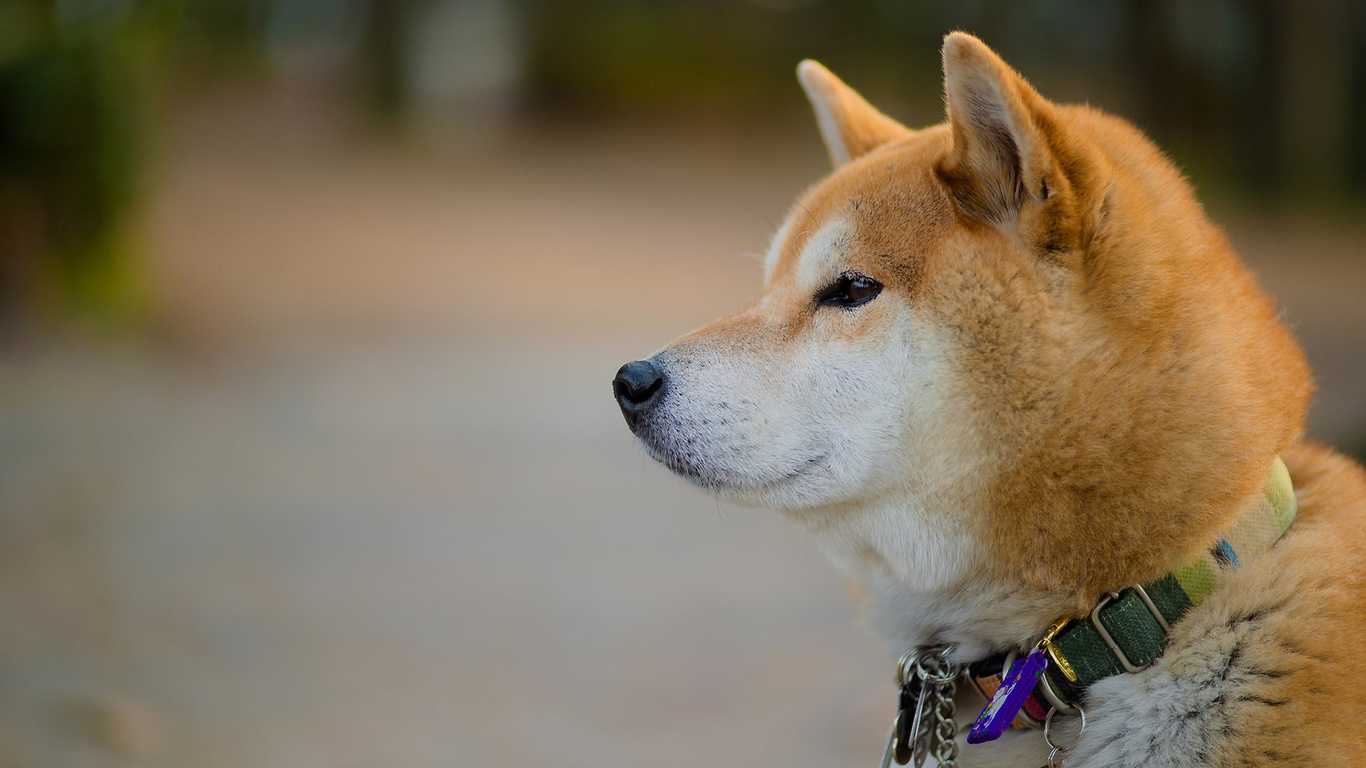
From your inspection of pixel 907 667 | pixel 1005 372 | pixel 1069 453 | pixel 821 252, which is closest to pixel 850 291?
pixel 821 252

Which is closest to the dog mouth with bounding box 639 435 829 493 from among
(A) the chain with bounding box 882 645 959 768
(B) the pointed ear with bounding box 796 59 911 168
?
(A) the chain with bounding box 882 645 959 768

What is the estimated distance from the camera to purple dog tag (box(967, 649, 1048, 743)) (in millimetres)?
1888

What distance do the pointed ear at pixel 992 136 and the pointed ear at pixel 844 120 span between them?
74 cm

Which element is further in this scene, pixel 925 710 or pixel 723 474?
pixel 723 474

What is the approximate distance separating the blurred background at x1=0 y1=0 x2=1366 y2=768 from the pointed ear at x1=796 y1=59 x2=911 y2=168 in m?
1.93

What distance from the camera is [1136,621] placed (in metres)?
1.86

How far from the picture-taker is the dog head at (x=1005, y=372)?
1888 mm

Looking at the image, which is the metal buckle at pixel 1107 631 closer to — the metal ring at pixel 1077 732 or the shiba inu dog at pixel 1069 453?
the shiba inu dog at pixel 1069 453

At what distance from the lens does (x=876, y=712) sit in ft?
13.3

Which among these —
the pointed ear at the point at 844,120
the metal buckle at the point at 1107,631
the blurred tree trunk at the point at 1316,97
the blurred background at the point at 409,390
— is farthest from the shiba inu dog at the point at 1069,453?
the blurred tree trunk at the point at 1316,97

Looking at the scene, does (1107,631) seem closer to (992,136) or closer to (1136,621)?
(1136,621)

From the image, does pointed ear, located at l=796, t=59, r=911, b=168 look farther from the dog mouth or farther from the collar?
the collar

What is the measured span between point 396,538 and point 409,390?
112 inches

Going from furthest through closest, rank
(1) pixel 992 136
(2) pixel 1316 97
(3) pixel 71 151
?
(2) pixel 1316 97, (3) pixel 71 151, (1) pixel 992 136
